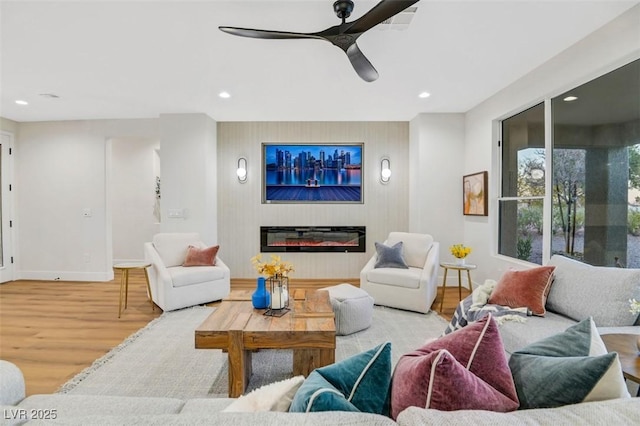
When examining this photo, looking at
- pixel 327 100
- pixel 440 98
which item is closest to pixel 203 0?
pixel 327 100

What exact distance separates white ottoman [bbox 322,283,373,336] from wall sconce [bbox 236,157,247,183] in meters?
2.78

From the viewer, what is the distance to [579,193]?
273 centimetres

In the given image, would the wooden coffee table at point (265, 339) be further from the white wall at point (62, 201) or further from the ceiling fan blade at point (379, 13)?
the white wall at point (62, 201)

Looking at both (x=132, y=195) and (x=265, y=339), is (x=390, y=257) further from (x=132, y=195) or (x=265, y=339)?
(x=132, y=195)

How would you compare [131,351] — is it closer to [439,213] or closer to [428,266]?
[428,266]

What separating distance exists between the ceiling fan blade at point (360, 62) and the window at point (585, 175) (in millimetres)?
1875

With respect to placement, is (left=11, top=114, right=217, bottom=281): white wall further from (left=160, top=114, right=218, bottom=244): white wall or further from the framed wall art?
the framed wall art

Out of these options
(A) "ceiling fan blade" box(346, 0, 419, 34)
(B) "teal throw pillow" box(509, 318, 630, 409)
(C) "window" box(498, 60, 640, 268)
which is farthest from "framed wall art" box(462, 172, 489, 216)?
(B) "teal throw pillow" box(509, 318, 630, 409)

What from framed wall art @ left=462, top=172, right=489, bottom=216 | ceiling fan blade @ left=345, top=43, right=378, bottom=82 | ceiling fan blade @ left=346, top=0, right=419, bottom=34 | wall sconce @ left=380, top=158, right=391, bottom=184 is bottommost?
framed wall art @ left=462, top=172, right=489, bottom=216

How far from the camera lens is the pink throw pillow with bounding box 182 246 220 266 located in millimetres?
3906

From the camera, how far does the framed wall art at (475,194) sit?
4008 millimetres

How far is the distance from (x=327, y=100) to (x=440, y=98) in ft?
4.69

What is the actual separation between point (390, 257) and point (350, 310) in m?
1.23

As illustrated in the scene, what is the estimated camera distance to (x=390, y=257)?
385cm
